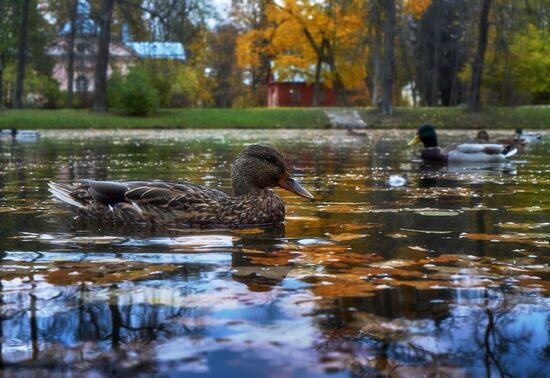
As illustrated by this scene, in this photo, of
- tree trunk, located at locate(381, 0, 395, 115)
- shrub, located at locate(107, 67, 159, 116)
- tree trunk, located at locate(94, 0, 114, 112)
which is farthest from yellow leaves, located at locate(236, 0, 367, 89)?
tree trunk, located at locate(94, 0, 114, 112)

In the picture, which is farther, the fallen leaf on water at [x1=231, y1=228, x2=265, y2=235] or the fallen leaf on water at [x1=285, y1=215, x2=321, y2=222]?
the fallen leaf on water at [x1=285, y1=215, x2=321, y2=222]

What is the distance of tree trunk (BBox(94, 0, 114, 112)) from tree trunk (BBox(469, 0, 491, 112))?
17.1 m

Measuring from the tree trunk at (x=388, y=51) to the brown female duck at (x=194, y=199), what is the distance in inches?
1177

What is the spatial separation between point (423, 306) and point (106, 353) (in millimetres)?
1353

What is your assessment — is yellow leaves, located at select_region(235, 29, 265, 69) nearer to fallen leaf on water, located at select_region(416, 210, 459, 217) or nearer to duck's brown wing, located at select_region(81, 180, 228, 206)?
fallen leaf on water, located at select_region(416, 210, 459, 217)

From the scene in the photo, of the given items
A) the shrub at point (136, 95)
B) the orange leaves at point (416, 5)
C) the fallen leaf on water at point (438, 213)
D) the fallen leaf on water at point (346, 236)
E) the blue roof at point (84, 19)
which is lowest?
the fallen leaf on water at point (346, 236)

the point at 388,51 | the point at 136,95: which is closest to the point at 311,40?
the point at 388,51

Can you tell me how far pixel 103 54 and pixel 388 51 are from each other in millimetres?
14217

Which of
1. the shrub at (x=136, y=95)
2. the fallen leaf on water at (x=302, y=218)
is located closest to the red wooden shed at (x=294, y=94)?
the shrub at (x=136, y=95)

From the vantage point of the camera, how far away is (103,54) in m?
37.0

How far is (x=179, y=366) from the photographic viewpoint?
8.17ft

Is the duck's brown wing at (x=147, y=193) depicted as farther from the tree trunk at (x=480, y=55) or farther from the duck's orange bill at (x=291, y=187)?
the tree trunk at (x=480, y=55)

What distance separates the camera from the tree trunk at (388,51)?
116ft

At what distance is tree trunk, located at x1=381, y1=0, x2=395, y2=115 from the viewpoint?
1391 inches
